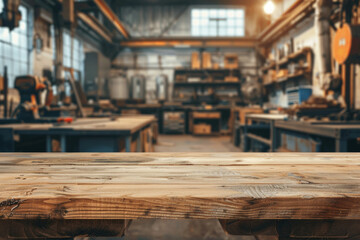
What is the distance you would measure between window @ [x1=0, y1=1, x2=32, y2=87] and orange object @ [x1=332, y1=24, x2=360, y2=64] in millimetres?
5370

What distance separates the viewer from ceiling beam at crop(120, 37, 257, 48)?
30.1 feet

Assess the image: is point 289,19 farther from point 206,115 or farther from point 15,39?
point 15,39

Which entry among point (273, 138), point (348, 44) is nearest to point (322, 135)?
point (273, 138)

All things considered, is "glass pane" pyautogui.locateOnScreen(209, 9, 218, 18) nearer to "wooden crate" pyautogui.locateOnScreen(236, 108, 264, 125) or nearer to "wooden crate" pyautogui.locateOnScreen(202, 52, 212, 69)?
"wooden crate" pyautogui.locateOnScreen(202, 52, 212, 69)

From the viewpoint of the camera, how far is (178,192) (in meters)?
0.69

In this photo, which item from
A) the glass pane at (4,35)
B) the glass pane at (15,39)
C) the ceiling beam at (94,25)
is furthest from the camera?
the ceiling beam at (94,25)

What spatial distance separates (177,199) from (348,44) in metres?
3.48

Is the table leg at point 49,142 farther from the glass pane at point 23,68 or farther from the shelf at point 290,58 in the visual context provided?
the shelf at point 290,58

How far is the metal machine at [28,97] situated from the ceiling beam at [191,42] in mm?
6372

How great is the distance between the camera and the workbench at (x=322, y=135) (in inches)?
86.4

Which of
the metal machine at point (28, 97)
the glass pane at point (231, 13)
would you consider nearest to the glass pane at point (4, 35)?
the metal machine at point (28, 97)

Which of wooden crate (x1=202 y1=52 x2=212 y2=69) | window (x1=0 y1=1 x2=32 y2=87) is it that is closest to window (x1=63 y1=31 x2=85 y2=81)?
window (x1=0 y1=1 x2=32 y2=87)

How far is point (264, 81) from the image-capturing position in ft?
30.0

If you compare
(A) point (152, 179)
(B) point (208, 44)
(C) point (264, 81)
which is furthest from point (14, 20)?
(C) point (264, 81)
